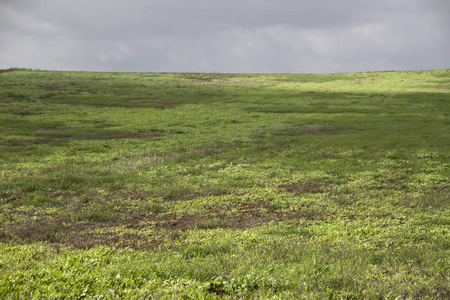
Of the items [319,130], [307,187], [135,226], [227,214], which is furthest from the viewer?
[319,130]

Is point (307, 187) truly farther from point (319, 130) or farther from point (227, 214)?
point (319, 130)

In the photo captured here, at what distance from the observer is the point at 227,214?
15055mm

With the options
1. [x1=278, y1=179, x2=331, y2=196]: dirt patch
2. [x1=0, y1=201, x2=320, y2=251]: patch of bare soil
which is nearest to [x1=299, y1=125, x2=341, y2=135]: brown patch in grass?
[x1=278, y1=179, x2=331, y2=196]: dirt patch

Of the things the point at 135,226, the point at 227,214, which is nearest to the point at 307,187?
the point at 227,214

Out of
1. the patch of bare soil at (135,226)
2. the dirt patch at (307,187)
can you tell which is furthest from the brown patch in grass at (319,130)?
the patch of bare soil at (135,226)

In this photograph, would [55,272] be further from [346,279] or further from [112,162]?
[112,162]

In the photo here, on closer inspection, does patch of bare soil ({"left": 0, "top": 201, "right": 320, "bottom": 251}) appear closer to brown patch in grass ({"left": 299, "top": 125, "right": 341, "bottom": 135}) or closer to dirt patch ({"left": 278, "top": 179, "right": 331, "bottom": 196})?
dirt patch ({"left": 278, "top": 179, "right": 331, "bottom": 196})

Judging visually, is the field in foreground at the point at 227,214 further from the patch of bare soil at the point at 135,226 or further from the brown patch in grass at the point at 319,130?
the brown patch in grass at the point at 319,130

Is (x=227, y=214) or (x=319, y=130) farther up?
(x=319, y=130)

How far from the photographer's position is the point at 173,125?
52.4 m

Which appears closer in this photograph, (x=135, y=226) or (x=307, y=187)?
(x=135, y=226)

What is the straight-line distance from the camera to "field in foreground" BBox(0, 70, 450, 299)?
8.05 m

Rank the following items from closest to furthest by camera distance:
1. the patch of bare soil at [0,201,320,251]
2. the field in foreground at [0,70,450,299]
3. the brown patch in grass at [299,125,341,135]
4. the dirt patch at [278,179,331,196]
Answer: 1. the field in foreground at [0,70,450,299]
2. the patch of bare soil at [0,201,320,251]
3. the dirt patch at [278,179,331,196]
4. the brown patch in grass at [299,125,341,135]

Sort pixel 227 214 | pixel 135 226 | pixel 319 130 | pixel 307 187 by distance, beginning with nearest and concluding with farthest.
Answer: pixel 135 226
pixel 227 214
pixel 307 187
pixel 319 130
